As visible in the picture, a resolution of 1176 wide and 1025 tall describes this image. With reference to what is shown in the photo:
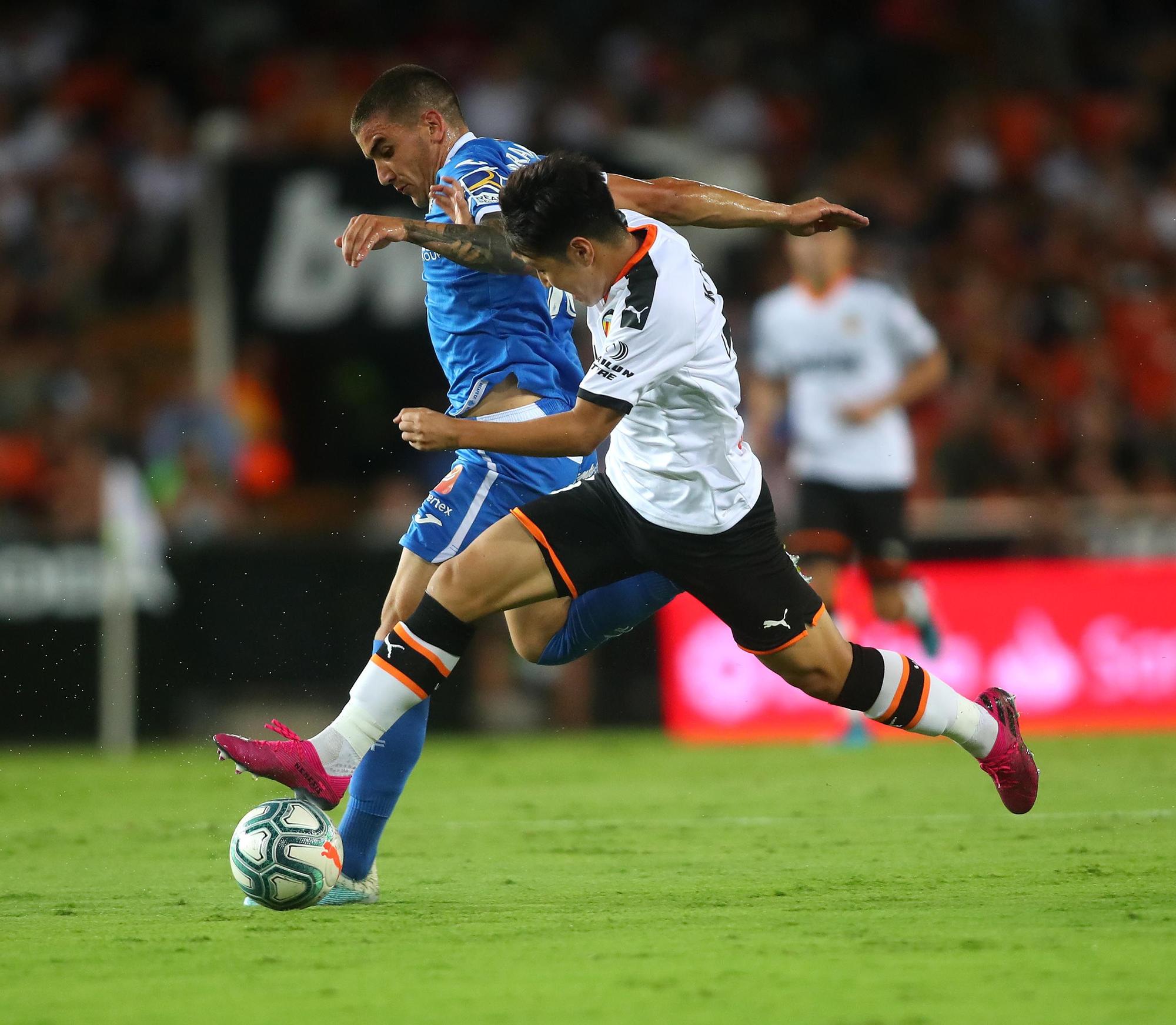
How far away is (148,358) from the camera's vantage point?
45.1 ft

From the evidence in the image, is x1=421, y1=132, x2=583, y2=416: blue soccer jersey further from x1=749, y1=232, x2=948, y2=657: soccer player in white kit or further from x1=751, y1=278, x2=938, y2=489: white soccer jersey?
x1=751, y1=278, x2=938, y2=489: white soccer jersey

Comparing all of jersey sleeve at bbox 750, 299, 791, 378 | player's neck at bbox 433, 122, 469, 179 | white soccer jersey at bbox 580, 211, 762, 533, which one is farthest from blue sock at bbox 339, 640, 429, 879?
jersey sleeve at bbox 750, 299, 791, 378

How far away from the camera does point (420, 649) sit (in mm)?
4922

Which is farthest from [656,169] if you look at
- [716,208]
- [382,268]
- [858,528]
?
[716,208]

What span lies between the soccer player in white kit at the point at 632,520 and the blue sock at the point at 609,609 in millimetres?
286

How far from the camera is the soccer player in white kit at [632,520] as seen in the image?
15.5 feet

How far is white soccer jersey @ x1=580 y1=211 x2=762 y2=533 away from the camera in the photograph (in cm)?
476

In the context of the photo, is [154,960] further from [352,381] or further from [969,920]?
[352,381]

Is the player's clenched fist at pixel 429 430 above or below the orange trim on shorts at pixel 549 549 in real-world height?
above

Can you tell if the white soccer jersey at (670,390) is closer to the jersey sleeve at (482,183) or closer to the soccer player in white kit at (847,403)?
the jersey sleeve at (482,183)

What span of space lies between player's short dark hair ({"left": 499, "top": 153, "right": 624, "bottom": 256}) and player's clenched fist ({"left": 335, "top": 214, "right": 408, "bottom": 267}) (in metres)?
0.31

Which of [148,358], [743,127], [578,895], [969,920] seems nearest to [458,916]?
[578,895]

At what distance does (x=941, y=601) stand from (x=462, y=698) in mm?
3018

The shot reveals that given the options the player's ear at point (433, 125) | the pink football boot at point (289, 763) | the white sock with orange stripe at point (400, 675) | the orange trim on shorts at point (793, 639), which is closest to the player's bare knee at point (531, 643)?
the white sock with orange stripe at point (400, 675)
